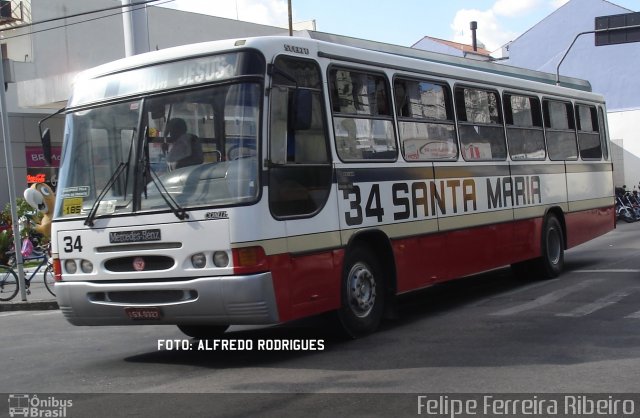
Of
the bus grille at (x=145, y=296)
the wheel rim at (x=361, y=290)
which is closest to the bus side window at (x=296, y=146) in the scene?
the wheel rim at (x=361, y=290)

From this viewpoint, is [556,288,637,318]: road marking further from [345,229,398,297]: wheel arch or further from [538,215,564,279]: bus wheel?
[345,229,398,297]: wheel arch

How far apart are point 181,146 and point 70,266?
5.72 feet

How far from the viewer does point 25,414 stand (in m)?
6.72

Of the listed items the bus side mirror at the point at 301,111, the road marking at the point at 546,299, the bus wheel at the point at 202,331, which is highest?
the bus side mirror at the point at 301,111

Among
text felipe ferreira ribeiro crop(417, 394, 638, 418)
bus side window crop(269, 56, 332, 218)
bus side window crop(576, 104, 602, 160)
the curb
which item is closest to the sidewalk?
the curb

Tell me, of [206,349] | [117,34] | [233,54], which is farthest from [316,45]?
[117,34]

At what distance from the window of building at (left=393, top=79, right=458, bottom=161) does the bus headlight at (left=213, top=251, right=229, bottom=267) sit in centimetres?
324

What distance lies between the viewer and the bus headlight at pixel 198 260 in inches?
308

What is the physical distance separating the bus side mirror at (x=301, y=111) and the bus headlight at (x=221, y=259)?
144 cm

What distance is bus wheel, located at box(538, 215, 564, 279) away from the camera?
1379cm

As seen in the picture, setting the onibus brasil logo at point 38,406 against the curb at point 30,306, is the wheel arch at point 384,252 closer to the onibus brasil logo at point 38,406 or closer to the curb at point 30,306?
the onibus brasil logo at point 38,406

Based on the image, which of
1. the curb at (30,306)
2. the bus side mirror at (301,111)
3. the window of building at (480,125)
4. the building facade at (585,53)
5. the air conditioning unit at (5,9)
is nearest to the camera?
the bus side mirror at (301,111)

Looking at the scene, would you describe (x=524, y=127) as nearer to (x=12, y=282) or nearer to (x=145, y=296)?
(x=145, y=296)

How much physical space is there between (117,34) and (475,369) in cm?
3249
